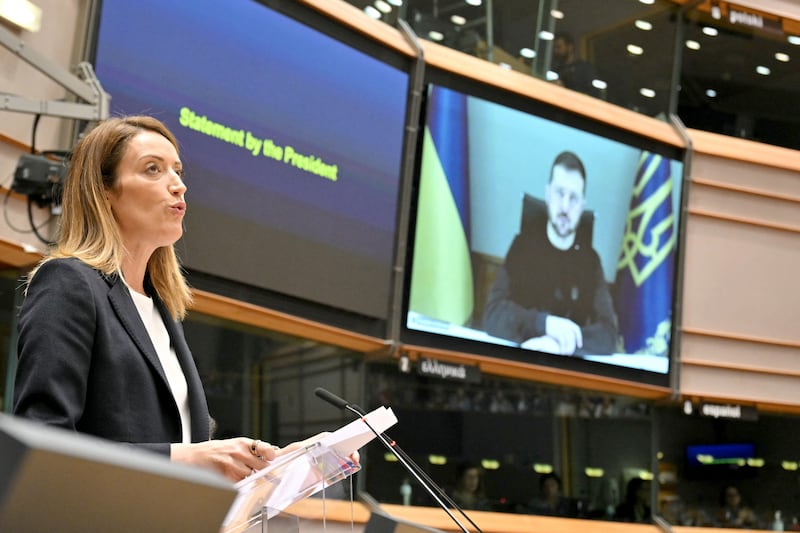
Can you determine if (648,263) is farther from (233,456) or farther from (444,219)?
(233,456)

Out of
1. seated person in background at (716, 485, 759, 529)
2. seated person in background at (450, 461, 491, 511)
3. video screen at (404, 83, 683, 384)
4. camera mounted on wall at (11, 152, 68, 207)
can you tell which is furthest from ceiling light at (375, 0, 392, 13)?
seated person in background at (716, 485, 759, 529)

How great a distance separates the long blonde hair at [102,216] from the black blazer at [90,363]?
0.24 feet

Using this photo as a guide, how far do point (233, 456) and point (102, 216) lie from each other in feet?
1.98

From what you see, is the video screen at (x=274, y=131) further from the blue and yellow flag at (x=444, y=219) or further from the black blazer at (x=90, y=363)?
the black blazer at (x=90, y=363)

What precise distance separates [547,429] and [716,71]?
3833mm

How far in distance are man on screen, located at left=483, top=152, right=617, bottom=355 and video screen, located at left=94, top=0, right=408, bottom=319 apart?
1.27m

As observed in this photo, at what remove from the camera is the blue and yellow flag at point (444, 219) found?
7.96m

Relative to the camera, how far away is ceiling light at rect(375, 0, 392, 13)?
26.0ft

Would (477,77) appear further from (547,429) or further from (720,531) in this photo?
(720,531)

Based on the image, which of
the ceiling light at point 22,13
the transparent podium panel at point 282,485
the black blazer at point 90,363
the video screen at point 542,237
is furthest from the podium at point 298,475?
the video screen at point 542,237

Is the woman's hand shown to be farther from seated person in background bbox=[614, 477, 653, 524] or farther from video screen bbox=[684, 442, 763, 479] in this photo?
video screen bbox=[684, 442, 763, 479]

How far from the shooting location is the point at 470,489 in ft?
27.4

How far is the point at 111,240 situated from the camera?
6.75ft

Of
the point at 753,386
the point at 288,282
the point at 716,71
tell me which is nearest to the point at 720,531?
the point at 753,386
